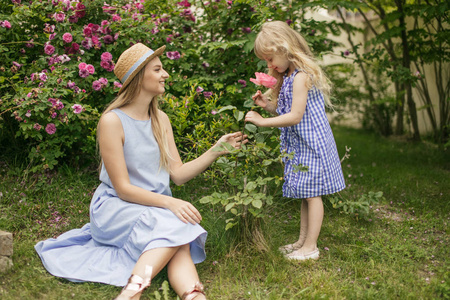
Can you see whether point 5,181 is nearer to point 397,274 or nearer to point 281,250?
point 281,250

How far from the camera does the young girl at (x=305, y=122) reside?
108 inches

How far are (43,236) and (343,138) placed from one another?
5.37 meters

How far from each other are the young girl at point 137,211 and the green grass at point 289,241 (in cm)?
14

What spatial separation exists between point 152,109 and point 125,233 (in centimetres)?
78

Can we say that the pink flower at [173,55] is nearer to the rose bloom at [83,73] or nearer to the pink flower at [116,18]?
the pink flower at [116,18]

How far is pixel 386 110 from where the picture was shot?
24.5ft

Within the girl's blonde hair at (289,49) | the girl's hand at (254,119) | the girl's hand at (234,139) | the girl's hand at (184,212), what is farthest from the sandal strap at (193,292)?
the girl's blonde hair at (289,49)

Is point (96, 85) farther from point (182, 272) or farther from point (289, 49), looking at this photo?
point (182, 272)

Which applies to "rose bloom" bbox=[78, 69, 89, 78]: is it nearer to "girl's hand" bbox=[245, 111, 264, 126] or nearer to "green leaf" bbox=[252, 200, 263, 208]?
"girl's hand" bbox=[245, 111, 264, 126]

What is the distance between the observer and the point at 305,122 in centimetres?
279

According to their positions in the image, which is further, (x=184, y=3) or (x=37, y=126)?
(x=184, y=3)

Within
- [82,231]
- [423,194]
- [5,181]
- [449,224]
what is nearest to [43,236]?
[82,231]

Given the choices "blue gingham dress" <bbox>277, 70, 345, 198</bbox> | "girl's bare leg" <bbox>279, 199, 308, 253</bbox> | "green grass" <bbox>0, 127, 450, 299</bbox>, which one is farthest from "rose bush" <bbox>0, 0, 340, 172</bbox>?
"girl's bare leg" <bbox>279, 199, 308, 253</bbox>

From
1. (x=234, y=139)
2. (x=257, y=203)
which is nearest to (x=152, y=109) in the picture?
(x=234, y=139)
